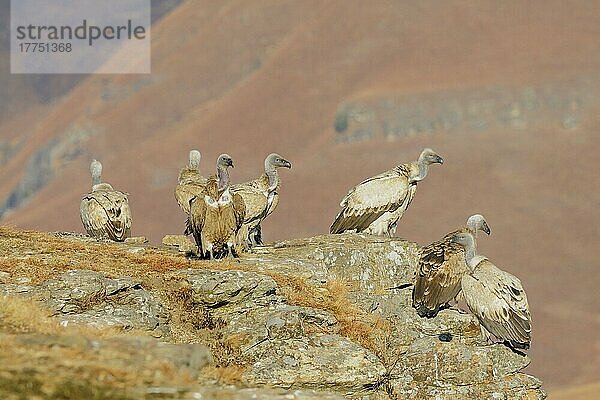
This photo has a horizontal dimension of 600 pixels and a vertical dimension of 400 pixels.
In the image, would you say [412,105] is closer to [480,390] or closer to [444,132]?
[444,132]

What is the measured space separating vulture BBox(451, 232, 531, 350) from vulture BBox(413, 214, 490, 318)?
1.12ft

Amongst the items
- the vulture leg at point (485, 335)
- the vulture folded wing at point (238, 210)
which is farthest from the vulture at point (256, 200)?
the vulture leg at point (485, 335)

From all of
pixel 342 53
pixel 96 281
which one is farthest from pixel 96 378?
pixel 342 53

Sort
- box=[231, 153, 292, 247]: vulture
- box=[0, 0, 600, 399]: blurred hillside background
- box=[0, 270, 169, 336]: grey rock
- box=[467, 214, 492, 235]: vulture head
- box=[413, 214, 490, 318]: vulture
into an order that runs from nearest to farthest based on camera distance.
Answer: box=[0, 270, 169, 336]: grey rock
box=[413, 214, 490, 318]: vulture
box=[231, 153, 292, 247]: vulture
box=[467, 214, 492, 235]: vulture head
box=[0, 0, 600, 399]: blurred hillside background

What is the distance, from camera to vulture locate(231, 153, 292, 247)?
22500 mm

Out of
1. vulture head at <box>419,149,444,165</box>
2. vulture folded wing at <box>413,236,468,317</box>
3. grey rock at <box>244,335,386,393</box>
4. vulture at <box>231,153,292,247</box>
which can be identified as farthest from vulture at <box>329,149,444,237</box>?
grey rock at <box>244,335,386,393</box>

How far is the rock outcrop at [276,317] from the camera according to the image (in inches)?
588

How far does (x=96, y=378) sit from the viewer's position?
31.8 feet

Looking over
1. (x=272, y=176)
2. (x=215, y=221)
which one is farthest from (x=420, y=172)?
(x=215, y=221)

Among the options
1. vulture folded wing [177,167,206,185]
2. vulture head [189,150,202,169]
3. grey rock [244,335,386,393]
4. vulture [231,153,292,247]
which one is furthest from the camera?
vulture head [189,150,202,169]

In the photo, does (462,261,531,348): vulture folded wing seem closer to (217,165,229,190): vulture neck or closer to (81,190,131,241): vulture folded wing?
(217,165,229,190): vulture neck

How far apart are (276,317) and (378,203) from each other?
891 centimetres

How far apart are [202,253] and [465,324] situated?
16.1 feet

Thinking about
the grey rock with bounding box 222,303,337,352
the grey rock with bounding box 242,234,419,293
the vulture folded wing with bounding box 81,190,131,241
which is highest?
the vulture folded wing with bounding box 81,190,131,241
